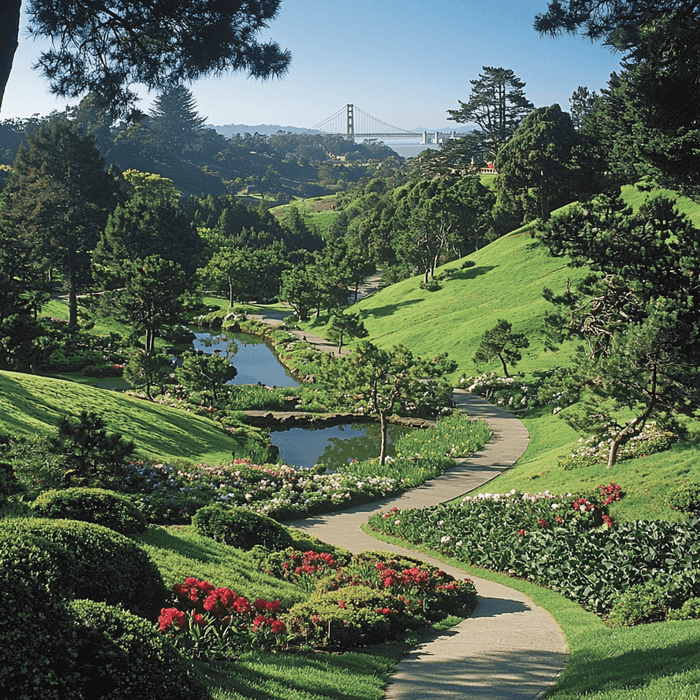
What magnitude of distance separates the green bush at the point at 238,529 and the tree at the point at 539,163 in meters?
47.9

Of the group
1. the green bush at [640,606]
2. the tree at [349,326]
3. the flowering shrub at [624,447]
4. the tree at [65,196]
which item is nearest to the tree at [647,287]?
the flowering shrub at [624,447]

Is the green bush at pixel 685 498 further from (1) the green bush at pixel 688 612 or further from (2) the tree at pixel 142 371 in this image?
(2) the tree at pixel 142 371

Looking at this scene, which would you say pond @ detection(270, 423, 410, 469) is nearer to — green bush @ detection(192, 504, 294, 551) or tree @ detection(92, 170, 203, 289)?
green bush @ detection(192, 504, 294, 551)

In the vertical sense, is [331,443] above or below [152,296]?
below

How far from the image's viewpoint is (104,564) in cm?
809

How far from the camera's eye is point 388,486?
24.7 m

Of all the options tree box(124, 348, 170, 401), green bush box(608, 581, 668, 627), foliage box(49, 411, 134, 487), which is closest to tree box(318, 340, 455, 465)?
tree box(124, 348, 170, 401)

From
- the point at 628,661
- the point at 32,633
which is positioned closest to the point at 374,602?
the point at 628,661

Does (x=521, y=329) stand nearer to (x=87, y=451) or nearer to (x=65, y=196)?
(x=87, y=451)

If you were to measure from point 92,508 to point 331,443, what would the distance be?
22.5 m

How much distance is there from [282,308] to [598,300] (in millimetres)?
60967

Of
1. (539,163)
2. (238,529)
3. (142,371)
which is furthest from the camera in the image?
(539,163)

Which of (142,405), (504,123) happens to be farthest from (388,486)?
(504,123)

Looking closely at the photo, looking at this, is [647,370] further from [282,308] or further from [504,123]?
[504,123]
